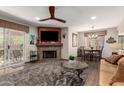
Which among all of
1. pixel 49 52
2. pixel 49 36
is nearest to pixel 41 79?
pixel 49 52

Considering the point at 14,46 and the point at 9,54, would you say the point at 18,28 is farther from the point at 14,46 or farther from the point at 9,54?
the point at 9,54

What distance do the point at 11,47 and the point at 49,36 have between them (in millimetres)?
2501

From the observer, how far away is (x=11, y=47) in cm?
546

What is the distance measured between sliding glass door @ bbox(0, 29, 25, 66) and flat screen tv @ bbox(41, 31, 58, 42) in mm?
1387

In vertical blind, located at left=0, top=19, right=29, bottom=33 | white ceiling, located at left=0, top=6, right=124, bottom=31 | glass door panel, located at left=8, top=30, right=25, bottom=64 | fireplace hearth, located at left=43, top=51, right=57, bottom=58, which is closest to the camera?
white ceiling, located at left=0, top=6, right=124, bottom=31

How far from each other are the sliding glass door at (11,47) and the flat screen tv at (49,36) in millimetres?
1387

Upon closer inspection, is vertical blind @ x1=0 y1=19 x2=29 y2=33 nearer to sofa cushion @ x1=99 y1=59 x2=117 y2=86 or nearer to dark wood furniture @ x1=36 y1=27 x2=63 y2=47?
dark wood furniture @ x1=36 y1=27 x2=63 y2=47

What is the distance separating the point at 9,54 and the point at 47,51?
251 centimetres

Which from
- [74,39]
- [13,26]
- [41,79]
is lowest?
[41,79]

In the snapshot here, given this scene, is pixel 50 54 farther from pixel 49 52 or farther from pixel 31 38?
pixel 31 38

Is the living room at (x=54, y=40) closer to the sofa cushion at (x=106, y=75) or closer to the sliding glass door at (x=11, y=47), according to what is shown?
the sliding glass door at (x=11, y=47)

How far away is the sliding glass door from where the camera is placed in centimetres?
496

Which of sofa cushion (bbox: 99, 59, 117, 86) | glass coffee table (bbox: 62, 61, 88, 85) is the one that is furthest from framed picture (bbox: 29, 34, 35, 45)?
sofa cushion (bbox: 99, 59, 117, 86)

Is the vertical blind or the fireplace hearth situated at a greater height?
the vertical blind
